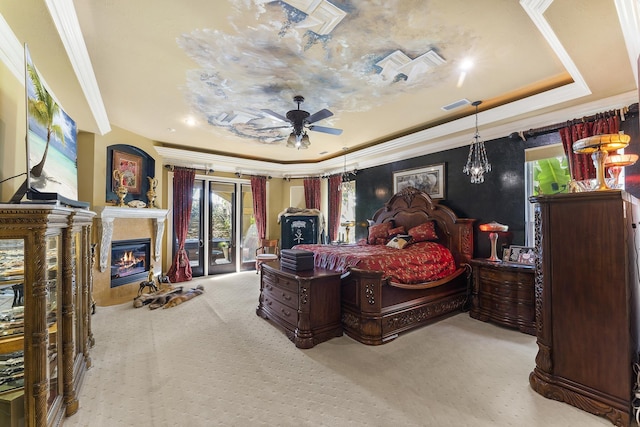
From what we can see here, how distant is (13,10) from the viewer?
5.59ft

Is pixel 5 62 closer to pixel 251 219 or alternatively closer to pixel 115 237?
pixel 115 237

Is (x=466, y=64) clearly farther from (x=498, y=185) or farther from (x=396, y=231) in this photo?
(x=396, y=231)

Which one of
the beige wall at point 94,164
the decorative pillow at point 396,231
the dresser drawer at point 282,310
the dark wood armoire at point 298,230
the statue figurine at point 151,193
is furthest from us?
the dark wood armoire at point 298,230

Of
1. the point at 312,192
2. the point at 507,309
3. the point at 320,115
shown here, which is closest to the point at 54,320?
the point at 320,115

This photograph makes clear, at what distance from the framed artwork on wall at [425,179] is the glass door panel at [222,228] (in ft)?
13.2

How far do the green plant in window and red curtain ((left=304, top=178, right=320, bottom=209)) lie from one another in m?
4.66

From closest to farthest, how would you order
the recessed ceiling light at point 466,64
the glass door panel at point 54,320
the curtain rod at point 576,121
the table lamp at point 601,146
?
the glass door panel at point 54,320 → the table lamp at point 601,146 → the recessed ceiling light at point 466,64 → the curtain rod at point 576,121

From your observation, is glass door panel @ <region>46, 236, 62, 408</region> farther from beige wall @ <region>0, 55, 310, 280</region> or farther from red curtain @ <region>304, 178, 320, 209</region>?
red curtain @ <region>304, 178, 320, 209</region>

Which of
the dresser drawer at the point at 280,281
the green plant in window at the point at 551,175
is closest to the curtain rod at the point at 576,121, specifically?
the green plant in window at the point at 551,175

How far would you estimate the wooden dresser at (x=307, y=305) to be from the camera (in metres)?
2.89

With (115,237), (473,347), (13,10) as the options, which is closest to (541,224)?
(473,347)

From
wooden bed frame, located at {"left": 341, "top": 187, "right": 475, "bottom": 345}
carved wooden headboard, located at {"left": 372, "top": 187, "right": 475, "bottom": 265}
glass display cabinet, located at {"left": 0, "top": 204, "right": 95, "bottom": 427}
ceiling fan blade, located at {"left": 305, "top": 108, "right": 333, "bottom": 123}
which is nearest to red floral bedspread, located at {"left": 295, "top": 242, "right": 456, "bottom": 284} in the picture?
wooden bed frame, located at {"left": 341, "top": 187, "right": 475, "bottom": 345}

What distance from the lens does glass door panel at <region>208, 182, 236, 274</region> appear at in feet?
21.1

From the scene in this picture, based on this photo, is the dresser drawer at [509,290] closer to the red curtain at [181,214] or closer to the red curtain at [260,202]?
the red curtain at [260,202]
